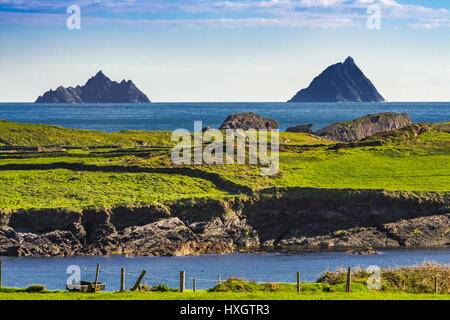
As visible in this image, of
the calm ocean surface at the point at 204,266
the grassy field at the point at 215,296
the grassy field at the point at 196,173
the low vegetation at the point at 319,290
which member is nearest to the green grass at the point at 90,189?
the grassy field at the point at 196,173

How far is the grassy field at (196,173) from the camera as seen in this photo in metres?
105

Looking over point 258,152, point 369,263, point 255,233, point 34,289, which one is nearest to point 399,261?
point 369,263

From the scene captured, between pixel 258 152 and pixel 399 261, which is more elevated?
pixel 258 152

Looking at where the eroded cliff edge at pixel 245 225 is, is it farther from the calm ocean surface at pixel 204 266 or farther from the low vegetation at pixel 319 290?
the low vegetation at pixel 319 290

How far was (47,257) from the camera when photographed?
8650 centimetres

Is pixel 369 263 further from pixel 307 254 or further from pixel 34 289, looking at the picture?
pixel 34 289

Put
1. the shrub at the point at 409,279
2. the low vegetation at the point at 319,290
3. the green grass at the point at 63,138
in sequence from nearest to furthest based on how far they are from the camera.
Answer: the low vegetation at the point at 319,290, the shrub at the point at 409,279, the green grass at the point at 63,138

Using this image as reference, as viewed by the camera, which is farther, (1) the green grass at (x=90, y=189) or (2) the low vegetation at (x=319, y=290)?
(1) the green grass at (x=90, y=189)

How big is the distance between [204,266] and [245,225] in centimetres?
1853

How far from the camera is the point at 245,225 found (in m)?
98.6

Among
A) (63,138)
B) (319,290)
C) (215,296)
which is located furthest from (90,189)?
(63,138)

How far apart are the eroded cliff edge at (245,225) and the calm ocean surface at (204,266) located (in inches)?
157

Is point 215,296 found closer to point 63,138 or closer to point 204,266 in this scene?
point 204,266
